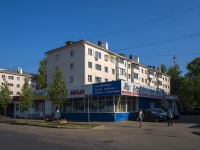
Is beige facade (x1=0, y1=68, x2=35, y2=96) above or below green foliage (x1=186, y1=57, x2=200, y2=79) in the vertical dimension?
below

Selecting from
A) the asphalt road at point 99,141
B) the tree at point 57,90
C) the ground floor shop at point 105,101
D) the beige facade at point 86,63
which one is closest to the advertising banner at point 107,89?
the ground floor shop at point 105,101

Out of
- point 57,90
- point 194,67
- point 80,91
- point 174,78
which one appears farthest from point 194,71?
point 57,90

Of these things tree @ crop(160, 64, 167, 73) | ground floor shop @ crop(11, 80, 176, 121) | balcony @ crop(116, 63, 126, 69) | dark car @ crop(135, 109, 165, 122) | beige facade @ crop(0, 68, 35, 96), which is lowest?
dark car @ crop(135, 109, 165, 122)

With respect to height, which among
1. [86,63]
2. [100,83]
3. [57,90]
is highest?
[86,63]

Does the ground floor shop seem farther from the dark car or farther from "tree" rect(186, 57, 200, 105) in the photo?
"tree" rect(186, 57, 200, 105)

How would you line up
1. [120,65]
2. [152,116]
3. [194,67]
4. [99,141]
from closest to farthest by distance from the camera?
[99,141], [152,116], [120,65], [194,67]

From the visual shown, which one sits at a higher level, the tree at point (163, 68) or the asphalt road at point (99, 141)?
the tree at point (163, 68)

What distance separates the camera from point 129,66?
64.7 meters

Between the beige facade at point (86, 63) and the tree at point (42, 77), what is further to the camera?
the tree at point (42, 77)

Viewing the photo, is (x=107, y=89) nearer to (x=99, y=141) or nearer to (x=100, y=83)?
(x=100, y=83)

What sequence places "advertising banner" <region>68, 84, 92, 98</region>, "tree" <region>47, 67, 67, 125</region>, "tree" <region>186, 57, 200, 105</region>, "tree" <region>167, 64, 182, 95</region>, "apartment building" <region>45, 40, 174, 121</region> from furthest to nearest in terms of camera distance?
"tree" <region>167, 64, 182, 95</region> → "tree" <region>186, 57, 200, 105</region> → "advertising banner" <region>68, 84, 92, 98</region> → "apartment building" <region>45, 40, 174, 121</region> → "tree" <region>47, 67, 67, 125</region>

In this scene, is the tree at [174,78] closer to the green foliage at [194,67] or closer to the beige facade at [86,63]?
the green foliage at [194,67]

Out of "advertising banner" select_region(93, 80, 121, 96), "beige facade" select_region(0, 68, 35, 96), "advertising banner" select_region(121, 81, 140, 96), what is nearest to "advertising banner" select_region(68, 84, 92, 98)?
"advertising banner" select_region(93, 80, 121, 96)

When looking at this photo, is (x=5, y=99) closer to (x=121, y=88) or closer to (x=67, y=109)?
(x=67, y=109)
